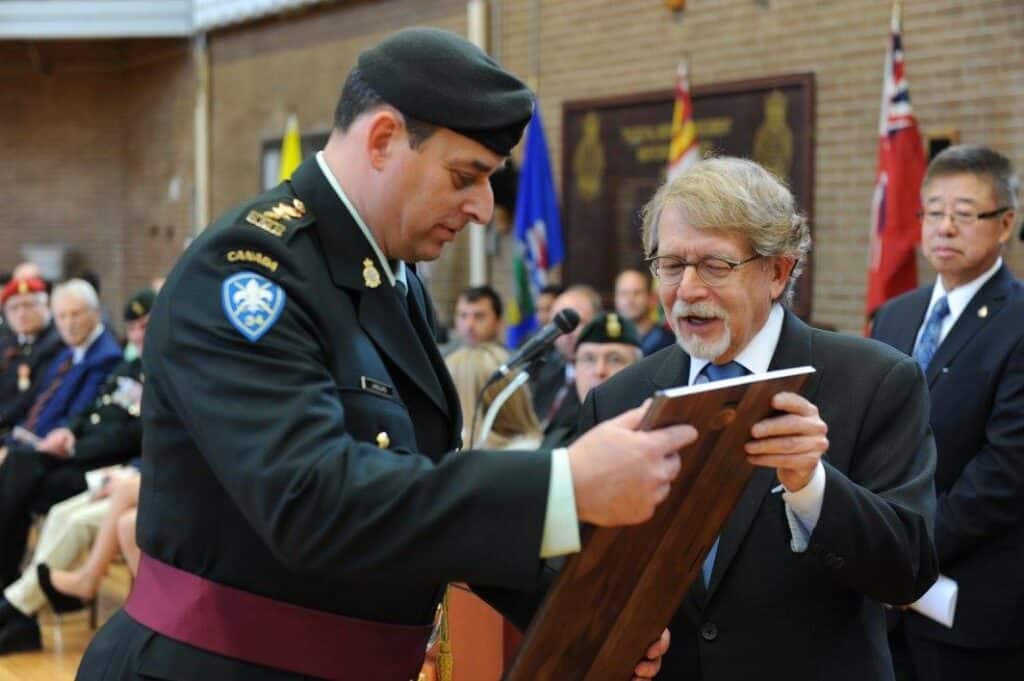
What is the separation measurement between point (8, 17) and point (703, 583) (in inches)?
561

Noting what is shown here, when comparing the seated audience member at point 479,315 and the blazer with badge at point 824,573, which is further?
the seated audience member at point 479,315

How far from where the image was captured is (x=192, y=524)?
5.30ft

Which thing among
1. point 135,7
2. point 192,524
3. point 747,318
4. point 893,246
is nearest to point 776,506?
point 747,318

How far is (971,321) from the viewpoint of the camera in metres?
3.48

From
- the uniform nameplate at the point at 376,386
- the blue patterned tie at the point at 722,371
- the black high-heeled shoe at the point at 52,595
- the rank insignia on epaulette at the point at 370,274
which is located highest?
the rank insignia on epaulette at the point at 370,274

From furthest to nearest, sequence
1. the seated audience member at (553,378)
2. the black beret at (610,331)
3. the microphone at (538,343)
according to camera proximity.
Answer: the seated audience member at (553,378)
the black beret at (610,331)
the microphone at (538,343)

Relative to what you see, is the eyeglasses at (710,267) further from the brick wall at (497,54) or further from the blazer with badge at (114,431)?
the blazer with badge at (114,431)

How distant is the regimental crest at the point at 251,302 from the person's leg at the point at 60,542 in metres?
4.96

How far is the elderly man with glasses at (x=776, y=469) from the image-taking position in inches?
79.2

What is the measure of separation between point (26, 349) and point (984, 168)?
237 inches

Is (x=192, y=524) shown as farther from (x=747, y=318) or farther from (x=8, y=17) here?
(x=8, y=17)

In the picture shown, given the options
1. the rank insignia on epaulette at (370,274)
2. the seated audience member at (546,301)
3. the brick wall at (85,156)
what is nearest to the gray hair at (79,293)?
the seated audience member at (546,301)

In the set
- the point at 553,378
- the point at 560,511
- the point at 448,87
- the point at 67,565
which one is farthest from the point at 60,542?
the point at 560,511

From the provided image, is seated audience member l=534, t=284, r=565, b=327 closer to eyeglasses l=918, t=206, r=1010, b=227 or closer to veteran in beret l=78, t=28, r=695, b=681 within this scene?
eyeglasses l=918, t=206, r=1010, b=227
